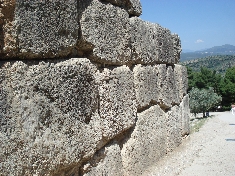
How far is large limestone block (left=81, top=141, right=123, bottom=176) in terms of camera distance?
2455 millimetres

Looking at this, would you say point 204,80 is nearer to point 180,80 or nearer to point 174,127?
point 180,80

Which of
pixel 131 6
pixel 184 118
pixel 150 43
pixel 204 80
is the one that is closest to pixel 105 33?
pixel 131 6

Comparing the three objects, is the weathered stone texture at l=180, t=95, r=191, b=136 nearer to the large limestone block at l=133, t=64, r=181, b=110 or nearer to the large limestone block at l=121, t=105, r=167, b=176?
the large limestone block at l=133, t=64, r=181, b=110

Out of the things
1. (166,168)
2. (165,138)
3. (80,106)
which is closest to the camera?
(80,106)

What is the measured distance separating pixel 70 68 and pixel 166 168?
2.17 meters

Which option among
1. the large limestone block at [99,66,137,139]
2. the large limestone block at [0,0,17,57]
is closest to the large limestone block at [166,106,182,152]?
the large limestone block at [99,66,137,139]

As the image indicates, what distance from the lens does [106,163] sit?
2.70 m

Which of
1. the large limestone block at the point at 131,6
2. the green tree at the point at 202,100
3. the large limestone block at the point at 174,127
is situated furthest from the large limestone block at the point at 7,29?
the green tree at the point at 202,100

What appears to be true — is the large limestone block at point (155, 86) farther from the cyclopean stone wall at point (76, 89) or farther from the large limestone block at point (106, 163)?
the large limestone block at point (106, 163)

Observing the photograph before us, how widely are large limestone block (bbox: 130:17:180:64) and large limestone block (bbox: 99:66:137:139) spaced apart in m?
0.40

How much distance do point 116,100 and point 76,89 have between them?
0.75 metres

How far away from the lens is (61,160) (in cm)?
206

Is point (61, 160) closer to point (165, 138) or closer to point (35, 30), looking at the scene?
point (35, 30)

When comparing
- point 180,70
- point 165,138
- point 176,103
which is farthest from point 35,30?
point 180,70
